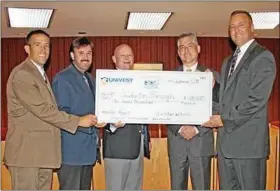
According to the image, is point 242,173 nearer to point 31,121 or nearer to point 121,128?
point 121,128

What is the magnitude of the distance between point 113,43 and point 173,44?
1346 millimetres

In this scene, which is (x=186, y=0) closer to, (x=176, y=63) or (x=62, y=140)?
(x=62, y=140)

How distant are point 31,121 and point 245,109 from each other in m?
1.35

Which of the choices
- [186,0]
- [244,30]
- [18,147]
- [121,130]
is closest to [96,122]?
[121,130]

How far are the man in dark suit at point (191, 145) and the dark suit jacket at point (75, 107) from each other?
56 centimetres

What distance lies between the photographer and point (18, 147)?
124 inches

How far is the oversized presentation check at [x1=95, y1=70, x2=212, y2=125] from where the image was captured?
338cm

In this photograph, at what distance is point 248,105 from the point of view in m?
3.03

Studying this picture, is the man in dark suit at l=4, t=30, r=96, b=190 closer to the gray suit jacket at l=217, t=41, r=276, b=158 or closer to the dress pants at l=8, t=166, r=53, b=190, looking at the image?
the dress pants at l=8, t=166, r=53, b=190

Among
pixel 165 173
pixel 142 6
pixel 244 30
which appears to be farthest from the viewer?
pixel 142 6

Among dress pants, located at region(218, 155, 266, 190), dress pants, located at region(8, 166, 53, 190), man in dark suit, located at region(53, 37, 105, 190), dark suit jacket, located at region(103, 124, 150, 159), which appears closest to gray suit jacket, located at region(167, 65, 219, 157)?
dress pants, located at region(218, 155, 266, 190)

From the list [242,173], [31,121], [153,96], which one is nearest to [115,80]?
[153,96]

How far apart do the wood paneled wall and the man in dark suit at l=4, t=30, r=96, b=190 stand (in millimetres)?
7609

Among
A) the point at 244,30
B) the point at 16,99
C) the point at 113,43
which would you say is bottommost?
the point at 16,99
